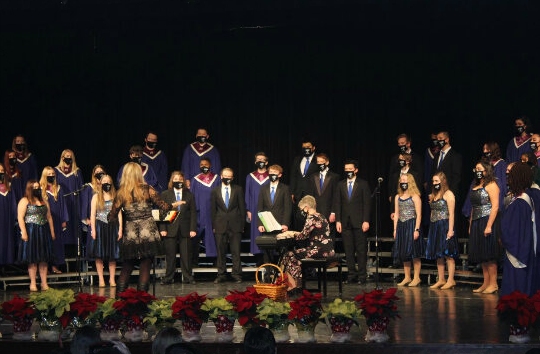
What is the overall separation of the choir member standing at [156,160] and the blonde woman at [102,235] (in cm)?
168

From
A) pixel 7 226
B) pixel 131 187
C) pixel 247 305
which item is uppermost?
pixel 131 187

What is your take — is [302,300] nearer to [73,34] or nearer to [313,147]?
[313,147]

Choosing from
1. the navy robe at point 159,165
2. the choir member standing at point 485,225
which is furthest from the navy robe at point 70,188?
the choir member standing at point 485,225

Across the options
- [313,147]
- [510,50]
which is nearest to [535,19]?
[510,50]

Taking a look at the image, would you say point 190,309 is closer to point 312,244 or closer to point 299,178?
point 312,244

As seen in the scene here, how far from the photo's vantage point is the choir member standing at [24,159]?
1301cm

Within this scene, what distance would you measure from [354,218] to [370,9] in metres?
3.00

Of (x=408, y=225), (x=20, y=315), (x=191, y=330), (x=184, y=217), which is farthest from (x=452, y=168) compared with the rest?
(x=20, y=315)

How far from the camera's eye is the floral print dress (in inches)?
397

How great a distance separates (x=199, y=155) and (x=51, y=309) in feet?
20.2

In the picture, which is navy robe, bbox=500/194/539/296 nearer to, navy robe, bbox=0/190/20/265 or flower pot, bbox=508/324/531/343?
flower pot, bbox=508/324/531/343

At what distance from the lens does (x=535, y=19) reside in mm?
12508

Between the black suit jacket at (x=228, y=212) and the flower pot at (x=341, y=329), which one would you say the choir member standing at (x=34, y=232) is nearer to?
the black suit jacket at (x=228, y=212)

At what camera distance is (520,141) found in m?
11.7
